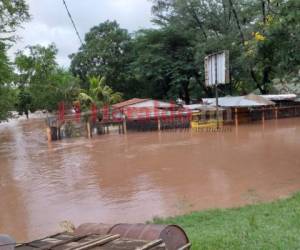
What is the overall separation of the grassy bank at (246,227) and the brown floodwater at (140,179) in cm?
132

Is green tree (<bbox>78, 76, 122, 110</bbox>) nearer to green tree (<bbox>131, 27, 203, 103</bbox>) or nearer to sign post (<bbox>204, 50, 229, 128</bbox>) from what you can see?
green tree (<bbox>131, 27, 203, 103</bbox>)

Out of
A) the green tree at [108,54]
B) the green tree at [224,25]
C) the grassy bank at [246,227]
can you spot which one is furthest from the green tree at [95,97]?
the grassy bank at [246,227]

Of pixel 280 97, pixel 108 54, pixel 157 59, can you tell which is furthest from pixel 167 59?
pixel 280 97

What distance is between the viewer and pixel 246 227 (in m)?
5.75

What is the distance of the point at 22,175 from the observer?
1507 cm

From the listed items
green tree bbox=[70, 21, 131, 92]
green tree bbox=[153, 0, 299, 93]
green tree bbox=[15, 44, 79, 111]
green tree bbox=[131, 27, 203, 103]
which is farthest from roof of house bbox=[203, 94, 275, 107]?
green tree bbox=[15, 44, 79, 111]

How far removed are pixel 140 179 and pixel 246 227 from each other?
7071mm

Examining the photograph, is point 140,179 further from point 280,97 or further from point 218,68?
point 280,97

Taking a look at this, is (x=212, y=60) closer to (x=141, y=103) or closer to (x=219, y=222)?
(x=141, y=103)

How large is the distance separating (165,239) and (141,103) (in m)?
27.9

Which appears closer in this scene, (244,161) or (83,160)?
(244,161)

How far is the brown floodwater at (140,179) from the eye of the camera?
9242mm

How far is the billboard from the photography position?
2392cm

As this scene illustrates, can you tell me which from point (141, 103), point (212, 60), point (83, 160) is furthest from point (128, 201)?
point (141, 103)
